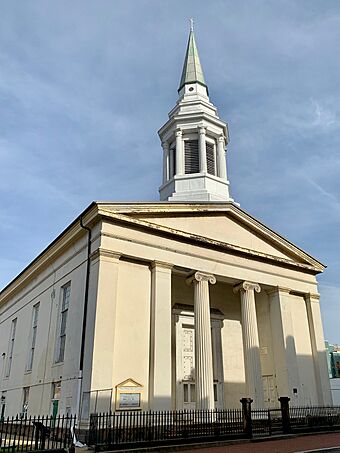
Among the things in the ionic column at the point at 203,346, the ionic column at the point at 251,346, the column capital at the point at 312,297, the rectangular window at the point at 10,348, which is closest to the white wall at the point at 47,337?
the rectangular window at the point at 10,348

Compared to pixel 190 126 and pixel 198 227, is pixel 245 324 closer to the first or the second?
pixel 198 227

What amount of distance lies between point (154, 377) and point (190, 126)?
16012 millimetres

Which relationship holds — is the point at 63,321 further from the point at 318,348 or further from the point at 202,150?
the point at 318,348

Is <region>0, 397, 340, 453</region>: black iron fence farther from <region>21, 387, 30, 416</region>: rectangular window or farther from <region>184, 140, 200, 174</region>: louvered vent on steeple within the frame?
<region>184, 140, 200, 174</region>: louvered vent on steeple

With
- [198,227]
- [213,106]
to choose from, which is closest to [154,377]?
[198,227]

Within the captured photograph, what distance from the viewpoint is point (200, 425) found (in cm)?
1631

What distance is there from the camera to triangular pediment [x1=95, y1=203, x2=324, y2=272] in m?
19.4

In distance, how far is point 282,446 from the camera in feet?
46.6

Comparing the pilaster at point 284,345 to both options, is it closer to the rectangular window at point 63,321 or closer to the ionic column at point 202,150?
the ionic column at point 202,150

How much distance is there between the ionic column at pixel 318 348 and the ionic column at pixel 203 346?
795 cm

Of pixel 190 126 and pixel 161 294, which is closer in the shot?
pixel 161 294

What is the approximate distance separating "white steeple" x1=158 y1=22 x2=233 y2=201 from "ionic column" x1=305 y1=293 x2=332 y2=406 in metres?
8.17

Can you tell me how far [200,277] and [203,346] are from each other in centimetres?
316

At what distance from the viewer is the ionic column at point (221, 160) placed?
2672 centimetres
